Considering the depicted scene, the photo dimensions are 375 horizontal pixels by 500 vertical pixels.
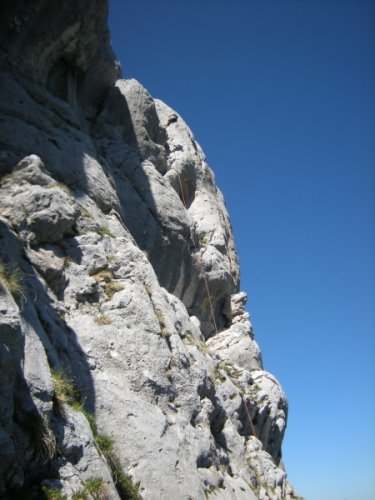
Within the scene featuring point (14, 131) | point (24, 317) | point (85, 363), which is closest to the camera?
point (24, 317)

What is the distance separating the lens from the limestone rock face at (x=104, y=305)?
33.7ft

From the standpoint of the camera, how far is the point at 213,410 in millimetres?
17344

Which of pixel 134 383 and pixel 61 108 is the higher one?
pixel 61 108

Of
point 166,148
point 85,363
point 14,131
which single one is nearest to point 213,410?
point 85,363

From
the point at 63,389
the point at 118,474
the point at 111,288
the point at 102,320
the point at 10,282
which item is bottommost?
the point at 118,474

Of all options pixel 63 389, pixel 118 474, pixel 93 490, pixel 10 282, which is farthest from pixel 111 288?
pixel 93 490

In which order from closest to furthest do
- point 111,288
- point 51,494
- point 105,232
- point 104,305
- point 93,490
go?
point 51,494
point 93,490
point 104,305
point 111,288
point 105,232

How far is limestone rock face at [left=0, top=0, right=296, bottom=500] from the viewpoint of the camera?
33.7ft

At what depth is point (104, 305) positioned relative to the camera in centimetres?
1595

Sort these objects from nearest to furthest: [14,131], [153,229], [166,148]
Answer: [14,131]
[153,229]
[166,148]

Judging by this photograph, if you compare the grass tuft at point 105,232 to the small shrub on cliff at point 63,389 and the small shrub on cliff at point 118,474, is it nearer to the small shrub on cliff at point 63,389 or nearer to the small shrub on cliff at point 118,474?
the small shrub on cliff at point 63,389

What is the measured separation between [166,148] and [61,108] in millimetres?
10609

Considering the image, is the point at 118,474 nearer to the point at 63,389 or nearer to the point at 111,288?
the point at 63,389

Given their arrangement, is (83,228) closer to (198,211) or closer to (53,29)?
(53,29)
